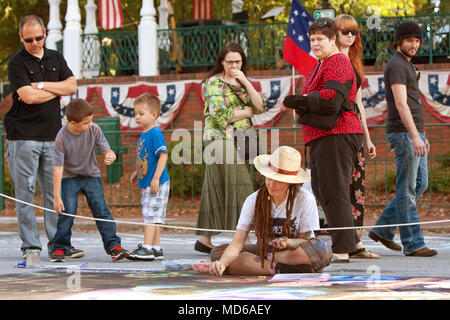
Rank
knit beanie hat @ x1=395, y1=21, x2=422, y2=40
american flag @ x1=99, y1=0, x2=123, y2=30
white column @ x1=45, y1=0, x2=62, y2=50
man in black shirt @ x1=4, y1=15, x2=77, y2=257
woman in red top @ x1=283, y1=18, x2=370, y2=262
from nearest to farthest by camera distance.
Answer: woman in red top @ x1=283, y1=18, x2=370, y2=262 < man in black shirt @ x1=4, y1=15, x2=77, y2=257 < knit beanie hat @ x1=395, y1=21, x2=422, y2=40 < american flag @ x1=99, y1=0, x2=123, y2=30 < white column @ x1=45, y1=0, x2=62, y2=50

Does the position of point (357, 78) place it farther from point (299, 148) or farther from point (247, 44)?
point (247, 44)

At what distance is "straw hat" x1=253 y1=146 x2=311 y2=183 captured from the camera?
20.0 feet

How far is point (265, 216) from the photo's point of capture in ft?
20.5

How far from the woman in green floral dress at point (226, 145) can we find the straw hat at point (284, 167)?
2148 mm

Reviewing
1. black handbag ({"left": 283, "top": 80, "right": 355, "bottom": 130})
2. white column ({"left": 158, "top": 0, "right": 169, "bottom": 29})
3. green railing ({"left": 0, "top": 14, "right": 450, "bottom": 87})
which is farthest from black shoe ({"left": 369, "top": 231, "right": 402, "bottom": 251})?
white column ({"left": 158, "top": 0, "right": 169, "bottom": 29})

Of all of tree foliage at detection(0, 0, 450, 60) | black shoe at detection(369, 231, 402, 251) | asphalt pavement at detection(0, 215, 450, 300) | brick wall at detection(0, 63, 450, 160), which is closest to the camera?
asphalt pavement at detection(0, 215, 450, 300)

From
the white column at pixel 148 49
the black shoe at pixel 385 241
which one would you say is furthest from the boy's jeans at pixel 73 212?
the white column at pixel 148 49

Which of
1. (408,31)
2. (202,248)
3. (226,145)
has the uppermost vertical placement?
(408,31)

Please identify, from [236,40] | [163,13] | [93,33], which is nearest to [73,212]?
[236,40]

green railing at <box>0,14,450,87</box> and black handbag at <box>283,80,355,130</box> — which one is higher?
green railing at <box>0,14,450,87</box>

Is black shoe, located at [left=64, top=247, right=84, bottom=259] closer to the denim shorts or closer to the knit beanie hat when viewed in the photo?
the denim shorts

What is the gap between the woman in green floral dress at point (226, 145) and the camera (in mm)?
8344

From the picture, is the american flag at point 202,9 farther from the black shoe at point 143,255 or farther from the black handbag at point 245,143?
the black shoe at point 143,255

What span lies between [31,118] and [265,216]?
275 cm
